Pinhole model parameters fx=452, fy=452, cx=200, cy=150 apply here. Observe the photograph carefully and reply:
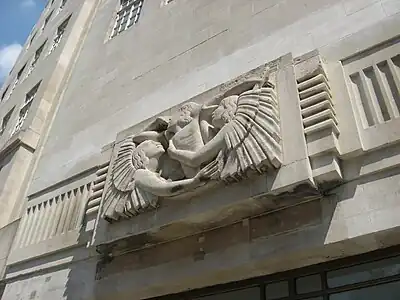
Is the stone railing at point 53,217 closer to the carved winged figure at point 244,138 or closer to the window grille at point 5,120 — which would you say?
the carved winged figure at point 244,138

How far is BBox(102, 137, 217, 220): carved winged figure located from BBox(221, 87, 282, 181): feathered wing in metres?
0.29

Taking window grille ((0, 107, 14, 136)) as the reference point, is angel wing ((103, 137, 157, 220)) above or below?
below

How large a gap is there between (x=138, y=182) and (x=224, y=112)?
52.5 inches

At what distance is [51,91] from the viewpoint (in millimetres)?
11398

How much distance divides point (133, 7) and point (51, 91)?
2.98 m

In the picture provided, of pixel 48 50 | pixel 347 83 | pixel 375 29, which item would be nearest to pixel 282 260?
pixel 347 83

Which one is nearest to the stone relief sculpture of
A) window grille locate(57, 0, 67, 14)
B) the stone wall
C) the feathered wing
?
the feathered wing

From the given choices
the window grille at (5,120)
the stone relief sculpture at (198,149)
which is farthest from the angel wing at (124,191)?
the window grille at (5,120)

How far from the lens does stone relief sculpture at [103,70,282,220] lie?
15.3 ft

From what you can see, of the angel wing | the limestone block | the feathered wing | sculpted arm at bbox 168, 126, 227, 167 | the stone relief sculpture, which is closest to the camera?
the feathered wing

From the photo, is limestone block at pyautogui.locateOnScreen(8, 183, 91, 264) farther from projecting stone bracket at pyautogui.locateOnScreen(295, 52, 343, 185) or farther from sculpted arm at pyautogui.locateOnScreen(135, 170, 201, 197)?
projecting stone bracket at pyautogui.locateOnScreen(295, 52, 343, 185)

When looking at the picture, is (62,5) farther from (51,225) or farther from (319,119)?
(319,119)

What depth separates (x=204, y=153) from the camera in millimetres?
5027

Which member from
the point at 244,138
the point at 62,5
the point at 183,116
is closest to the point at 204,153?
the point at 244,138
